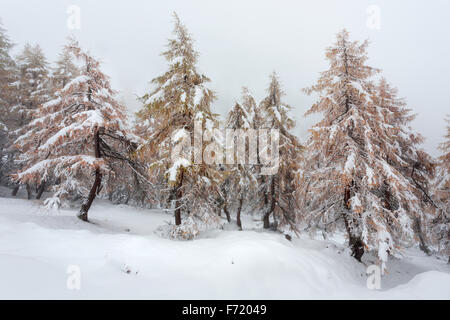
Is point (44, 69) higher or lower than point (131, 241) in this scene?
higher

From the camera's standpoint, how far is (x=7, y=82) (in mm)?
19031

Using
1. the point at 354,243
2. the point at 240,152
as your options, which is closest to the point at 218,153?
the point at 240,152

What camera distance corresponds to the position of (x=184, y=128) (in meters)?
9.20

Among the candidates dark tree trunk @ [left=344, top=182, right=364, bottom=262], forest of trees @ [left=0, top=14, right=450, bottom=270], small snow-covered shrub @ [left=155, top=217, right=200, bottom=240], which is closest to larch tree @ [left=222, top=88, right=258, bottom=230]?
forest of trees @ [left=0, top=14, right=450, bottom=270]

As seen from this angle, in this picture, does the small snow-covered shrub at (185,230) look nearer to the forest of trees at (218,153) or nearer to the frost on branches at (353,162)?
the forest of trees at (218,153)

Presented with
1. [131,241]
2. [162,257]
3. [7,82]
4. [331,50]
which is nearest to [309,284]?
[162,257]

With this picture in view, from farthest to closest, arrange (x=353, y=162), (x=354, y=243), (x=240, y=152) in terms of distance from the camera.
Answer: (x=240, y=152) → (x=354, y=243) → (x=353, y=162)

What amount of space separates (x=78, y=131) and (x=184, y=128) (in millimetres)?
5368

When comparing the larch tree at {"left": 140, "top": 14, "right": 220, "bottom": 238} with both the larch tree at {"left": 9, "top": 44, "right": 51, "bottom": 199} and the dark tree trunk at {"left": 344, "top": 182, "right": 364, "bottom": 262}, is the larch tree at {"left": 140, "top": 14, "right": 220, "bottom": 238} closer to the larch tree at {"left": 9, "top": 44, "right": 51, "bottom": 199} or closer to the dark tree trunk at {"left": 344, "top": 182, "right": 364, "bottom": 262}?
the dark tree trunk at {"left": 344, "top": 182, "right": 364, "bottom": 262}

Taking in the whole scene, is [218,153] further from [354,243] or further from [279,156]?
[354,243]
